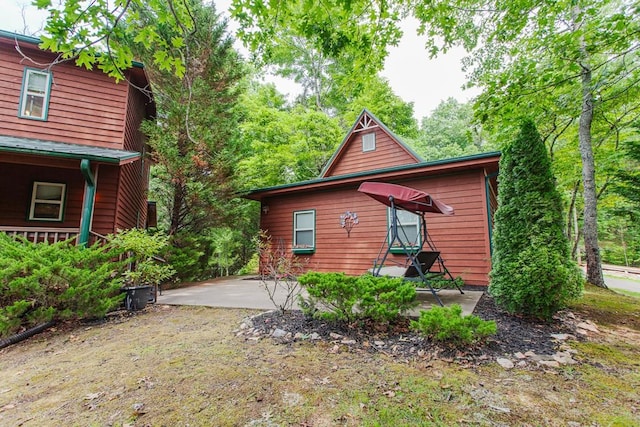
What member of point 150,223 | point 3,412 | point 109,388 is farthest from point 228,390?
point 150,223

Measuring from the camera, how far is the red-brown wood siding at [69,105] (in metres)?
6.33

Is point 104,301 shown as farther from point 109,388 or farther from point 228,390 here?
point 228,390

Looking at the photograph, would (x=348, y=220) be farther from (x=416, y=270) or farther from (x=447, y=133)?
(x=447, y=133)

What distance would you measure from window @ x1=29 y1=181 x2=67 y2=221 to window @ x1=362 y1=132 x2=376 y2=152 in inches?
367

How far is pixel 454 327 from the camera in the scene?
8.39 feet

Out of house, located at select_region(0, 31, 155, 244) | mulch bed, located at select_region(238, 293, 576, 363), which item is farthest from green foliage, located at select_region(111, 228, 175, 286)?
mulch bed, located at select_region(238, 293, 576, 363)

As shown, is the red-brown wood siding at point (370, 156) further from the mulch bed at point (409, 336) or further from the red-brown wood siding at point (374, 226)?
the mulch bed at point (409, 336)

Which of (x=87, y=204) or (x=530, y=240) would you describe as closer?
(x=530, y=240)

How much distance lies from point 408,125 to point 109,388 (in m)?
17.4

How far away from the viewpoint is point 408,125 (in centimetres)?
1669

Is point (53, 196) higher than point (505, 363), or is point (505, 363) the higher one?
point (53, 196)

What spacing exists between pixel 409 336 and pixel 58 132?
8.58 m

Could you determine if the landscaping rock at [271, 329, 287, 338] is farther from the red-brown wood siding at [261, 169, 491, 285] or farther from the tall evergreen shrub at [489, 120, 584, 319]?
the red-brown wood siding at [261, 169, 491, 285]

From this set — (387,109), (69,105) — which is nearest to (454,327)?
(69,105)
